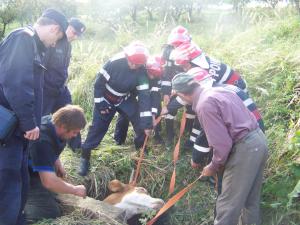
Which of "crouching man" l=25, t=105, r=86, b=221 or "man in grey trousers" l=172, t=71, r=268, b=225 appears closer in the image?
"man in grey trousers" l=172, t=71, r=268, b=225

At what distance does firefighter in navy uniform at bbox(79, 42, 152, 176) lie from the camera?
5.20 meters

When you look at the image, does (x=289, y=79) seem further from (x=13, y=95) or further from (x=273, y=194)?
(x=13, y=95)

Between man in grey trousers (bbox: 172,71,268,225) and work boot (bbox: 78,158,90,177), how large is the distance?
1898 millimetres

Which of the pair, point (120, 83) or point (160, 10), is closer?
point (120, 83)

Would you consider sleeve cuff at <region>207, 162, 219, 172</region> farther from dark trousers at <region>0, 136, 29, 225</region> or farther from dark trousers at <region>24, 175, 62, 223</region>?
dark trousers at <region>0, 136, 29, 225</region>

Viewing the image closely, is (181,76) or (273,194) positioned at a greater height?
(181,76)

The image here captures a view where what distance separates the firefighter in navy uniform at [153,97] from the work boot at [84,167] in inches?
29.6

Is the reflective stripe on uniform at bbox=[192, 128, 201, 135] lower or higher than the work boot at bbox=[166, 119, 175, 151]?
higher

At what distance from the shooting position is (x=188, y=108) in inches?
217

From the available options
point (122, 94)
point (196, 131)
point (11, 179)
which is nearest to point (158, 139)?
point (196, 131)

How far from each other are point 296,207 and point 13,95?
9.52 feet

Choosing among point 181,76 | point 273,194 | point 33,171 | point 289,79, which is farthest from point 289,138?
point 33,171

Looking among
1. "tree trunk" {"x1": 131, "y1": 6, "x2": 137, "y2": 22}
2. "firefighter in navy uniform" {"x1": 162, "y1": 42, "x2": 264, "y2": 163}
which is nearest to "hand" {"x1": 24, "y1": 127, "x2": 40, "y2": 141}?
"firefighter in navy uniform" {"x1": 162, "y1": 42, "x2": 264, "y2": 163}

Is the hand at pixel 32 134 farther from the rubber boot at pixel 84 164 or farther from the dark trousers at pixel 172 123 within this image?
the dark trousers at pixel 172 123
